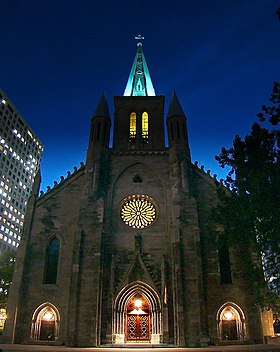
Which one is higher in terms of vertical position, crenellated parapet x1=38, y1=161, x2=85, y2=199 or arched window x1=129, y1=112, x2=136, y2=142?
arched window x1=129, y1=112, x2=136, y2=142

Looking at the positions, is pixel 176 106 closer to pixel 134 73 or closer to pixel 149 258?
pixel 134 73

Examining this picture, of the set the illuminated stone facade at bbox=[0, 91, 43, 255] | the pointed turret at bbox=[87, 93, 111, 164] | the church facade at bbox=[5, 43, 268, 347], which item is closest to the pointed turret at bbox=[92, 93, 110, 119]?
the pointed turret at bbox=[87, 93, 111, 164]

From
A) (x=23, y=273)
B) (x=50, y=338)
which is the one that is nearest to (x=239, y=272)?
(x=50, y=338)

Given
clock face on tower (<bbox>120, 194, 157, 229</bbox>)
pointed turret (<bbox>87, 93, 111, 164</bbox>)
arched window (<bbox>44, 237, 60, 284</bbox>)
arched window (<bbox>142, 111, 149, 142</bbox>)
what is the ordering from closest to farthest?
arched window (<bbox>44, 237, 60, 284</bbox>) < clock face on tower (<bbox>120, 194, 157, 229</bbox>) < pointed turret (<bbox>87, 93, 111, 164</bbox>) < arched window (<bbox>142, 111, 149, 142</bbox>)

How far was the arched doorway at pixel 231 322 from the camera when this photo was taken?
22.9 meters

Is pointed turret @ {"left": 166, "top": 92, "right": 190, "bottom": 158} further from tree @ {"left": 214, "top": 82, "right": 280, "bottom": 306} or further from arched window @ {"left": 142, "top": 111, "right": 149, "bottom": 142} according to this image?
tree @ {"left": 214, "top": 82, "right": 280, "bottom": 306}

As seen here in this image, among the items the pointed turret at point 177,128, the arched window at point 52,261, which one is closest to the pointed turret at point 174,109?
the pointed turret at point 177,128

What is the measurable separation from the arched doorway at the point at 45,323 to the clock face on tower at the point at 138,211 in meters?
9.29

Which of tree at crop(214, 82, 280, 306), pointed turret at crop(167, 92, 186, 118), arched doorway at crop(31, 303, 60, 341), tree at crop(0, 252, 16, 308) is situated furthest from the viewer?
tree at crop(0, 252, 16, 308)

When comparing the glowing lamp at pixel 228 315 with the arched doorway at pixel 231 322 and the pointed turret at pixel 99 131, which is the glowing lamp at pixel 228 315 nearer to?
the arched doorway at pixel 231 322

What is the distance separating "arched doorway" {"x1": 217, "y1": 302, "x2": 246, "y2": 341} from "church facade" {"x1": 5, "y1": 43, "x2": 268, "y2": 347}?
0.24 ft

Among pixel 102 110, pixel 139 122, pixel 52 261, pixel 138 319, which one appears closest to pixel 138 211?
pixel 52 261

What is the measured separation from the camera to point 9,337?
73.2 feet

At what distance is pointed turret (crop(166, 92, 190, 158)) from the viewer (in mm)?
30031
